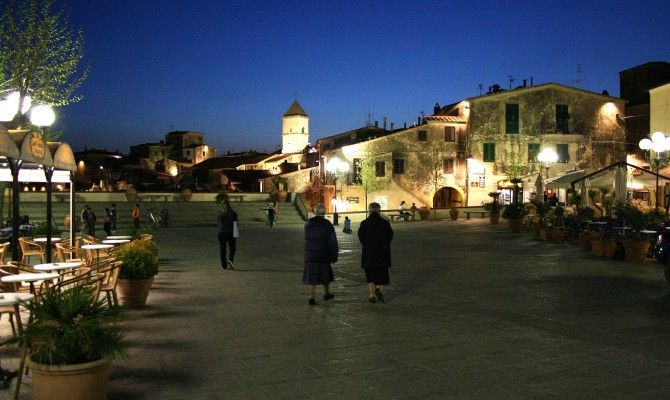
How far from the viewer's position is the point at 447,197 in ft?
159

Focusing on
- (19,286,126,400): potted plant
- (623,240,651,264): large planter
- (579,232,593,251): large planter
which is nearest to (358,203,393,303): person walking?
(19,286,126,400): potted plant

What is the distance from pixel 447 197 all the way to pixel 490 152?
512 cm

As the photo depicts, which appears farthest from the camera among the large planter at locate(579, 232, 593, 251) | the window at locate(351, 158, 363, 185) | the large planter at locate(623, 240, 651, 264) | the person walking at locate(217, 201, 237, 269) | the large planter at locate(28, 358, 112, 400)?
the window at locate(351, 158, 363, 185)

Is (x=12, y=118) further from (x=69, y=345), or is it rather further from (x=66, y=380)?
(x=66, y=380)

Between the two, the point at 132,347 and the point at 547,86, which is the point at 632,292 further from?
the point at 547,86

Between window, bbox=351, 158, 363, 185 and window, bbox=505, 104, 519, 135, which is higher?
window, bbox=505, 104, 519, 135

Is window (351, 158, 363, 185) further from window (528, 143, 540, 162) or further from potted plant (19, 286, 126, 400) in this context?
potted plant (19, 286, 126, 400)

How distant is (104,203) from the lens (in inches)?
1512

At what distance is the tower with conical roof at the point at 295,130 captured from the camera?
8312 cm

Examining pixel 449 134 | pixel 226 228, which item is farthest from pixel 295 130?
pixel 226 228

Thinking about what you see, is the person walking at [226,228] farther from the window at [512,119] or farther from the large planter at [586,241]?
the window at [512,119]

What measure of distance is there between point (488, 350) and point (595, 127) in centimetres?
4325

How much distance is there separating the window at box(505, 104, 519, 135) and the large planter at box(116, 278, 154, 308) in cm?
3922

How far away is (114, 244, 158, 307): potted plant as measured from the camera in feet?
30.9
